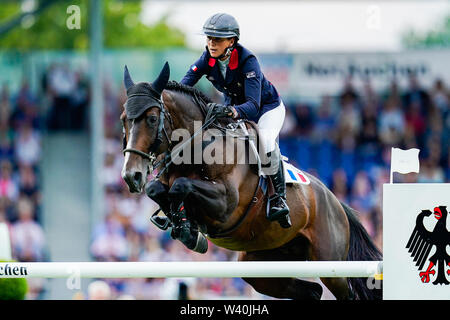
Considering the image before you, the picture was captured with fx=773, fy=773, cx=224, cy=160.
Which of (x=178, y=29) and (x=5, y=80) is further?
(x=178, y=29)

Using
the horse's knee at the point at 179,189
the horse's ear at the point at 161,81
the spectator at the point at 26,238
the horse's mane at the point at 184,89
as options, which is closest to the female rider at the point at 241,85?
the horse's mane at the point at 184,89

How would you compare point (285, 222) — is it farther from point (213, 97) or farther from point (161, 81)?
point (213, 97)

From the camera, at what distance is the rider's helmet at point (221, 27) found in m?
5.48

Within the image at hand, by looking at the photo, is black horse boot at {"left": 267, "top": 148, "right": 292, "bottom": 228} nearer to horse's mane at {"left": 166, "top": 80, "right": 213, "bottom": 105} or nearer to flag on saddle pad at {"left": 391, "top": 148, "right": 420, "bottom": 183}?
horse's mane at {"left": 166, "top": 80, "right": 213, "bottom": 105}

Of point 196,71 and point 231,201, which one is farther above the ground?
point 196,71

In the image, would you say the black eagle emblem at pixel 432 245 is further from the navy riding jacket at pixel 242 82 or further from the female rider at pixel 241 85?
the navy riding jacket at pixel 242 82

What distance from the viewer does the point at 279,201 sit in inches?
226

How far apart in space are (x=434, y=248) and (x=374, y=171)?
8.35 m

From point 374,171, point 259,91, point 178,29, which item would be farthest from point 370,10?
point 178,29

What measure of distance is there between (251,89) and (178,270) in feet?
Result: 4.72

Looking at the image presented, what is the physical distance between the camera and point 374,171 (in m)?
13.3

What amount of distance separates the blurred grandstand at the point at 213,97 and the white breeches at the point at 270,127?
590 cm

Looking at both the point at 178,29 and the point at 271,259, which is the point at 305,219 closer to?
the point at 271,259

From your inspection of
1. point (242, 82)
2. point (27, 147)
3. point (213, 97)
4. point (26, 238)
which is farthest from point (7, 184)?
point (242, 82)
